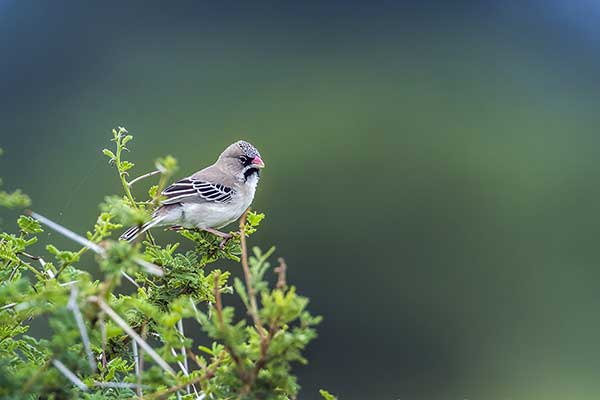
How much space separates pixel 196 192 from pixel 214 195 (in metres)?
0.11

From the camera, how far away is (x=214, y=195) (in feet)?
15.7

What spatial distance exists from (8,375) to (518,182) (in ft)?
70.7

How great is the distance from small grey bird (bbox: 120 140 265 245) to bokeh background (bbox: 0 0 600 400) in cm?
935

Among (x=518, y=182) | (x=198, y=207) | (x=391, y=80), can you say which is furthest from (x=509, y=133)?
(x=198, y=207)

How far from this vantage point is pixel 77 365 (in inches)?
68.4

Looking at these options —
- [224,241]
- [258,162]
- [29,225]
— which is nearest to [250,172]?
[258,162]

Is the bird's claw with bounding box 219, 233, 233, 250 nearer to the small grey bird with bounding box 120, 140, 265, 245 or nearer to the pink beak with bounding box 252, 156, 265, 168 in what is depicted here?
the small grey bird with bounding box 120, 140, 265, 245

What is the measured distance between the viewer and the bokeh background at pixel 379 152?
17484 mm

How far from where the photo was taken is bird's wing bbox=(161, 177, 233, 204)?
4.53m

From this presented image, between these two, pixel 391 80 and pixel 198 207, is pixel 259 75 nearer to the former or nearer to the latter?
pixel 391 80

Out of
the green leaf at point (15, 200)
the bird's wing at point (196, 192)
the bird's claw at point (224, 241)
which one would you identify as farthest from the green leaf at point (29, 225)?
the bird's wing at point (196, 192)

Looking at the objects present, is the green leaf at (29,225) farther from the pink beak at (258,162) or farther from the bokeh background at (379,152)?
the bokeh background at (379,152)

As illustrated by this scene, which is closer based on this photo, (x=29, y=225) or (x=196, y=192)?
(x=29, y=225)

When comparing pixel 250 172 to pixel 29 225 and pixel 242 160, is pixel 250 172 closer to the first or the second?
pixel 242 160
